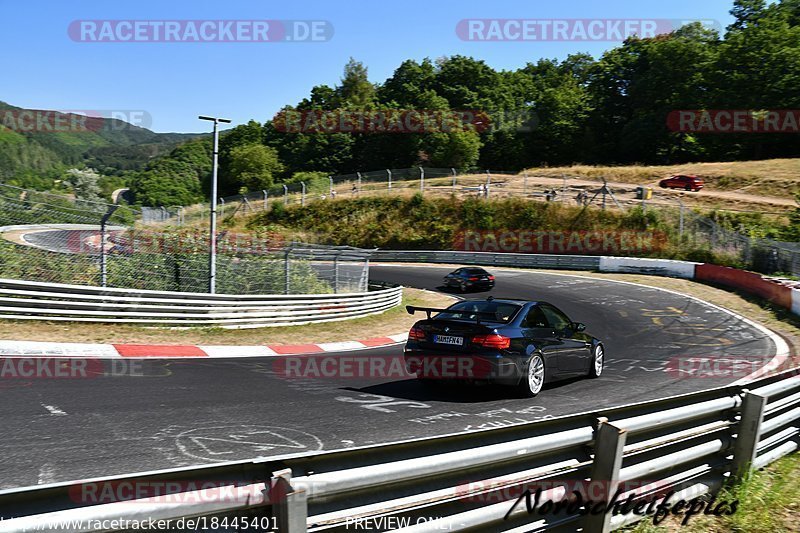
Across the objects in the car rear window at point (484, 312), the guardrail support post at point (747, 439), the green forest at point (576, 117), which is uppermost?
the green forest at point (576, 117)

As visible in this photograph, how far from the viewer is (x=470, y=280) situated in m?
30.8

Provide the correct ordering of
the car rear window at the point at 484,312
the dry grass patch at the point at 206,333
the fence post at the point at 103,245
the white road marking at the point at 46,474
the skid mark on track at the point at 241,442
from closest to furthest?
1. the white road marking at the point at 46,474
2. the skid mark on track at the point at 241,442
3. the car rear window at the point at 484,312
4. the dry grass patch at the point at 206,333
5. the fence post at the point at 103,245

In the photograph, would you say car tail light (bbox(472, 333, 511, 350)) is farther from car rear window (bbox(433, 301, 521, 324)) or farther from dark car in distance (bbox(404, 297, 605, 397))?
car rear window (bbox(433, 301, 521, 324))

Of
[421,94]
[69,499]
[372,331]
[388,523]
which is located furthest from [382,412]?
[421,94]

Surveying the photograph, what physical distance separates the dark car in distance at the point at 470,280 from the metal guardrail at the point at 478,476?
24710 millimetres

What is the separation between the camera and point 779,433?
6734 millimetres

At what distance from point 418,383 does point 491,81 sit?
101 metres

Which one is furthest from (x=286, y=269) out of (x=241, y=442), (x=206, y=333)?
(x=241, y=442)

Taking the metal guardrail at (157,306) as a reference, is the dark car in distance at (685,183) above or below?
above

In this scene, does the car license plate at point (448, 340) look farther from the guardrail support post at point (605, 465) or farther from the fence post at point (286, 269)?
the fence post at point (286, 269)

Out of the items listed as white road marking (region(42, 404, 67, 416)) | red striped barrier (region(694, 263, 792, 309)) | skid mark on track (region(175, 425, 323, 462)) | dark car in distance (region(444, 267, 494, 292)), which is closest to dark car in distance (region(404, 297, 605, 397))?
skid mark on track (region(175, 425, 323, 462))

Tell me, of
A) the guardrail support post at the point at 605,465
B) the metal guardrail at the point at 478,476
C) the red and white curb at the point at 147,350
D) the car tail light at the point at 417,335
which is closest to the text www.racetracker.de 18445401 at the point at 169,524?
the metal guardrail at the point at 478,476

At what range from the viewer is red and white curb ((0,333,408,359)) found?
12.2 meters

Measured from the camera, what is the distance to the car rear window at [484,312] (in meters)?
9.83
